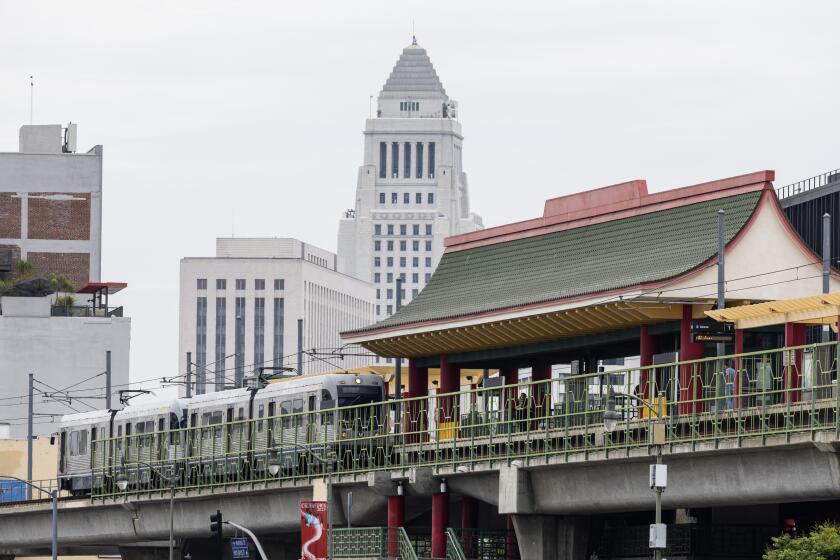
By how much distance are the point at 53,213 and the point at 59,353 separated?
59.3ft

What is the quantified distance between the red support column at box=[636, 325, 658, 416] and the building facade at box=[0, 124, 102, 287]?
112235mm

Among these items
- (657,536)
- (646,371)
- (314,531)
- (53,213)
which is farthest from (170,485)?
(53,213)

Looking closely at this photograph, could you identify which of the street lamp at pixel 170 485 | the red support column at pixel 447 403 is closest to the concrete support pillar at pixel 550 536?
the red support column at pixel 447 403

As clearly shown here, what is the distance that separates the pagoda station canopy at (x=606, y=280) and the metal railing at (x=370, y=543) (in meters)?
6.93

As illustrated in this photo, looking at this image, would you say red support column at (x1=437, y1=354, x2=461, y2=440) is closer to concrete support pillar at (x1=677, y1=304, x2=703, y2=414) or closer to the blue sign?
concrete support pillar at (x1=677, y1=304, x2=703, y2=414)

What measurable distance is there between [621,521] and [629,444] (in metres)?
10.4

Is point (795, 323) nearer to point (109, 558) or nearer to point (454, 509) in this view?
point (454, 509)


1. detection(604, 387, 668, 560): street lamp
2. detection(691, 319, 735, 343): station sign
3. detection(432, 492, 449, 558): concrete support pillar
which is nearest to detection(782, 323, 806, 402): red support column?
detection(691, 319, 735, 343): station sign

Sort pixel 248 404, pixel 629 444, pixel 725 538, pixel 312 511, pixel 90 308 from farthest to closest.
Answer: pixel 90 308, pixel 248 404, pixel 312 511, pixel 725 538, pixel 629 444

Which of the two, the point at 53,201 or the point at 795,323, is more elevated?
the point at 53,201

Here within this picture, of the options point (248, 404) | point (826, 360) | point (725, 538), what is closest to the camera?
point (826, 360)

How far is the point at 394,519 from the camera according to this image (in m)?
59.6

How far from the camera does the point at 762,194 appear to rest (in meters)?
55.4

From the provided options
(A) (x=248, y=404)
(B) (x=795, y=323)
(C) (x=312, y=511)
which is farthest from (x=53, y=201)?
(B) (x=795, y=323)
